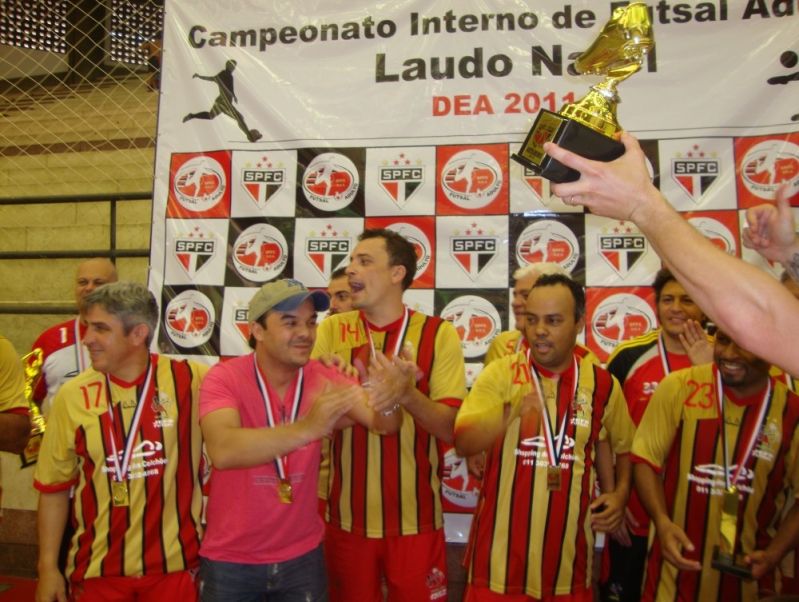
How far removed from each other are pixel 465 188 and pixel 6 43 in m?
6.15

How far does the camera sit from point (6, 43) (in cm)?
712

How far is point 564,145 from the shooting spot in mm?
1396

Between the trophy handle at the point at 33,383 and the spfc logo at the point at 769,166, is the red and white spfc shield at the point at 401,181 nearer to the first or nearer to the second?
the spfc logo at the point at 769,166

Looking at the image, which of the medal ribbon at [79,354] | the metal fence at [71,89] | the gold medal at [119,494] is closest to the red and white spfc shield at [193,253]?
the medal ribbon at [79,354]

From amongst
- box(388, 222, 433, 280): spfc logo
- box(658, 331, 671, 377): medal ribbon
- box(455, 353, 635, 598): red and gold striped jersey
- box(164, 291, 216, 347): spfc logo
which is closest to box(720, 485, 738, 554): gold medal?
box(455, 353, 635, 598): red and gold striped jersey

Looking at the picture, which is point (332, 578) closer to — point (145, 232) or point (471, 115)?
point (471, 115)

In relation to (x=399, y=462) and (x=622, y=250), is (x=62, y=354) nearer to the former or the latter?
(x=399, y=462)

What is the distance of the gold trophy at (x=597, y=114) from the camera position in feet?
4.48

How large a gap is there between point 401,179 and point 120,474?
2322 millimetres

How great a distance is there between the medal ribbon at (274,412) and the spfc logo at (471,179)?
176 cm

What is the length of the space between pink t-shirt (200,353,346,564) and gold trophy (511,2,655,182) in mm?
1406

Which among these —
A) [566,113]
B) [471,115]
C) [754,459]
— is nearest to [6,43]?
[471,115]

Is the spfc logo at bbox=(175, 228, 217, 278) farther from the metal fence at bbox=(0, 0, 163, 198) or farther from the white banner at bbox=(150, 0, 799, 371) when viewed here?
the metal fence at bbox=(0, 0, 163, 198)

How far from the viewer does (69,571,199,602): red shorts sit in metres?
2.37
